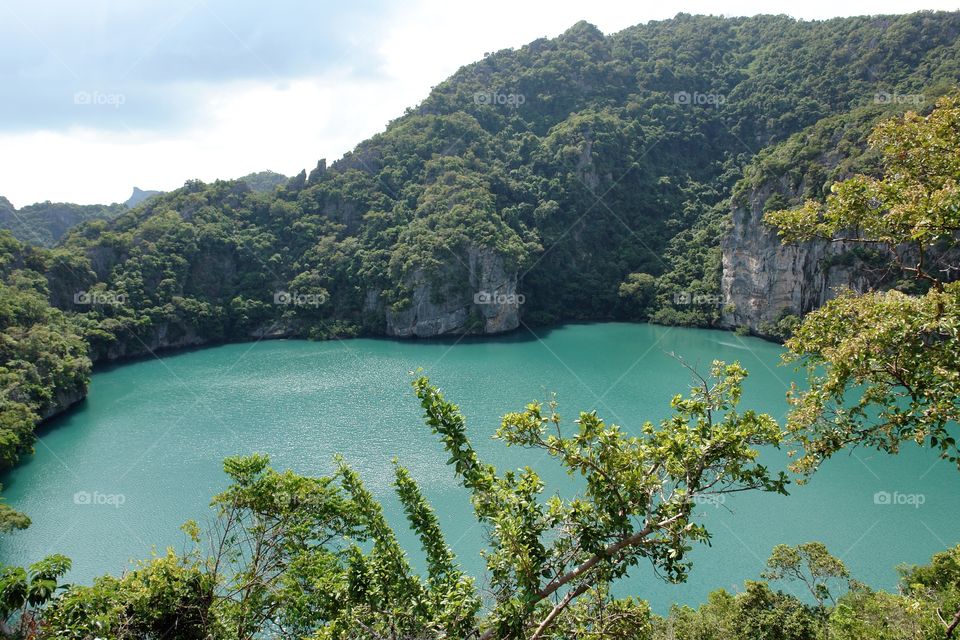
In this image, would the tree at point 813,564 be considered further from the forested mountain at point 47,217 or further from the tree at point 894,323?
the forested mountain at point 47,217

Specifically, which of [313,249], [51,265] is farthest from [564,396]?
[51,265]

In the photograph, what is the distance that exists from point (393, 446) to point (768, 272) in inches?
1207

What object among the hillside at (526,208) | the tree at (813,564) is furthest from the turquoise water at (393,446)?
the hillside at (526,208)

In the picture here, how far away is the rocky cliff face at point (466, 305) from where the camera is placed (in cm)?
4719

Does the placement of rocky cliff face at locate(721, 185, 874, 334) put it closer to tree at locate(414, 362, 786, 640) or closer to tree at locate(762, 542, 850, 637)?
tree at locate(762, 542, 850, 637)

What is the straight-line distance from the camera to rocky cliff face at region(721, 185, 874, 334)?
3816cm

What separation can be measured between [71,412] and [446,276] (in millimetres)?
26329

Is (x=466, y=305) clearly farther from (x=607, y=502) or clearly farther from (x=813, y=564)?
(x=607, y=502)

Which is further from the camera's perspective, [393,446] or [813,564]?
[393,446]

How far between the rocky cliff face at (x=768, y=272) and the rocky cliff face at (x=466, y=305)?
16.9 meters

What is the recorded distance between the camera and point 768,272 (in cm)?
4188

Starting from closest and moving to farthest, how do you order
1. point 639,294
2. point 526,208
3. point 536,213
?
point 639,294 < point 536,213 < point 526,208

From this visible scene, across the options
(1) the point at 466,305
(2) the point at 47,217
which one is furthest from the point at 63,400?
(2) the point at 47,217

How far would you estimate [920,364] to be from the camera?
363cm
